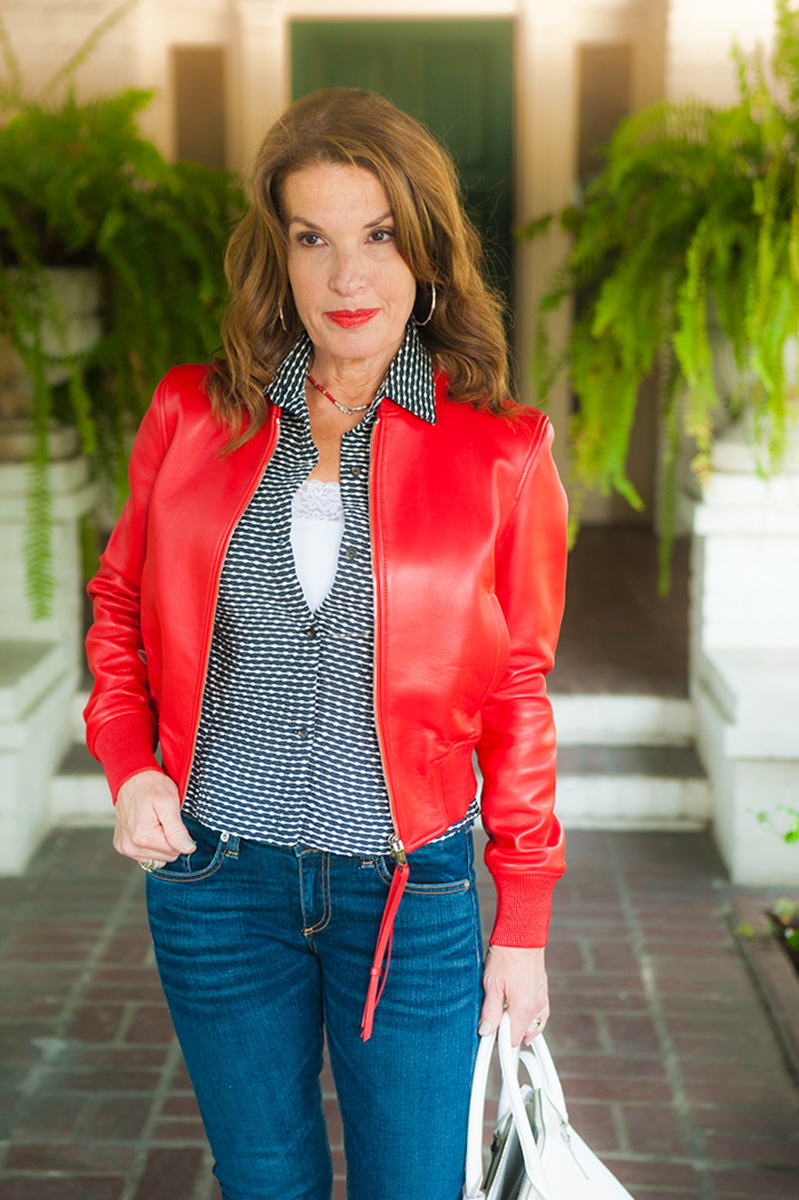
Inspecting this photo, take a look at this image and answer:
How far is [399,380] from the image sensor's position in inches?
48.9

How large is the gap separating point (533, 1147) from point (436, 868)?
275 mm

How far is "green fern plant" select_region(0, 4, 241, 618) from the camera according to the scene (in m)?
2.78

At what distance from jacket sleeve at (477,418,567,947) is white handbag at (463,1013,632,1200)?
130 millimetres

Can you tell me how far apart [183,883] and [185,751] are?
0.14 metres

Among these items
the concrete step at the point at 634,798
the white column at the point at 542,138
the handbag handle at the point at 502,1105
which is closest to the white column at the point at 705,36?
the white column at the point at 542,138

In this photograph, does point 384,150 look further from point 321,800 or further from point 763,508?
point 763,508

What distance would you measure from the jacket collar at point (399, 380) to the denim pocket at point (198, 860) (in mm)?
455

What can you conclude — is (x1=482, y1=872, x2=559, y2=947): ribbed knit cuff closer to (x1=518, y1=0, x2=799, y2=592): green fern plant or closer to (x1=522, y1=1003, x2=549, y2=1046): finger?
(x1=522, y1=1003, x2=549, y2=1046): finger

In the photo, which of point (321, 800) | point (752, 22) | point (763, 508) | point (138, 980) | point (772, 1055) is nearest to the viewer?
point (321, 800)

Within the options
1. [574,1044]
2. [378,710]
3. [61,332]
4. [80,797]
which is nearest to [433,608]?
[378,710]

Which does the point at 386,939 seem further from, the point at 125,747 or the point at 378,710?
the point at 125,747

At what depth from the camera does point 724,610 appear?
124 inches

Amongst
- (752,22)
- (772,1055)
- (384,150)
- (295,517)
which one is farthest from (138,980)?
(752,22)

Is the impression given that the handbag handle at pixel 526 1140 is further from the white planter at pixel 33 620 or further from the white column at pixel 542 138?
the white column at pixel 542 138
